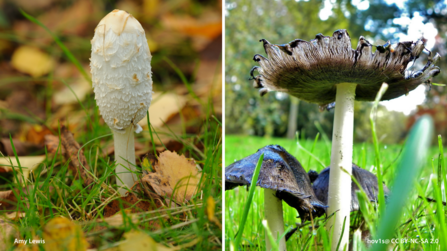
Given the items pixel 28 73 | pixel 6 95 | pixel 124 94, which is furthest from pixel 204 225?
pixel 28 73

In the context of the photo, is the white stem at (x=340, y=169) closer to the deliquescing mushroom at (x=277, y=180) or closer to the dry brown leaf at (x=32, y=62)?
the deliquescing mushroom at (x=277, y=180)

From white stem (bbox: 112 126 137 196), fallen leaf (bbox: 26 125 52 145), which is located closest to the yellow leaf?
white stem (bbox: 112 126 137 196)

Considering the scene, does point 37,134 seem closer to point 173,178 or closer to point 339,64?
point 173,178

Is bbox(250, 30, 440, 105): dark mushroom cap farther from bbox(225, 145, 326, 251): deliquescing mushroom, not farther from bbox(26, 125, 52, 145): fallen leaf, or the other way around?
bbox(26, 125, 52, 145): fallen leaf

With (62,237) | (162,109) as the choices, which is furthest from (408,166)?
(162,109)

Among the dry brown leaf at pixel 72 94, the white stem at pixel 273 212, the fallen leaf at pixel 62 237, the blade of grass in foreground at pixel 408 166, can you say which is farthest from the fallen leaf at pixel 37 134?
the blade of grass in foreground at pixel 408 166

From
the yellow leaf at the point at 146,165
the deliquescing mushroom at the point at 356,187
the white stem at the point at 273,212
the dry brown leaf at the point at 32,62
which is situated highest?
the dry brown leaf at the point at 32,62

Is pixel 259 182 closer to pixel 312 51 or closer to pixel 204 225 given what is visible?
pixel 204 225
